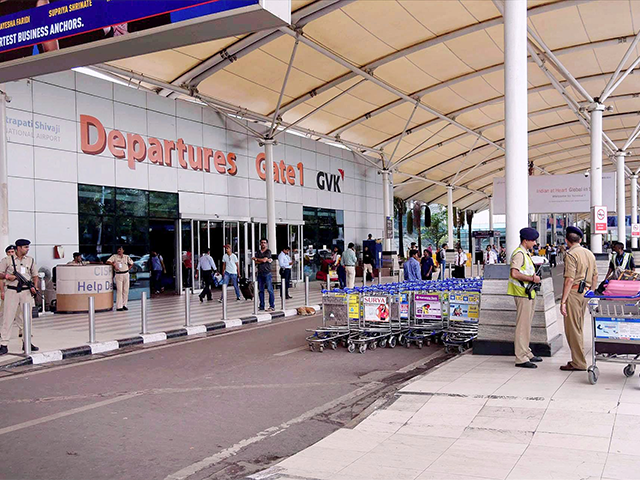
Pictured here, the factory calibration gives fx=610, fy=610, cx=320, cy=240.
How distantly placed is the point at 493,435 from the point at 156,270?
691 inches

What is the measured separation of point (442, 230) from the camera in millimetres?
60938

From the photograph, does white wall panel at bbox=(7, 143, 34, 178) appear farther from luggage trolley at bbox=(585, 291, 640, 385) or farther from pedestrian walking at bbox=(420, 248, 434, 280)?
luggage trolley at bbox=(585, 291, 640, 385)

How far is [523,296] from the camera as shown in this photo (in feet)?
28.0

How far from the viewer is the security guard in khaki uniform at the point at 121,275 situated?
17344mm

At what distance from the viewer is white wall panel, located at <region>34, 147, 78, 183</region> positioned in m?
17.0

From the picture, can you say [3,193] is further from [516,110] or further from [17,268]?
[516,110]

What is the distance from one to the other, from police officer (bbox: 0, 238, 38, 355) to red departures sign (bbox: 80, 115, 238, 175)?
27.9 feet

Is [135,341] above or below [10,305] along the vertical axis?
below

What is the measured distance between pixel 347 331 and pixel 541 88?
19392 millimetres

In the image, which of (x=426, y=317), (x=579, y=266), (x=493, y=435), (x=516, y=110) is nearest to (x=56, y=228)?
→ (x=426, y=317)

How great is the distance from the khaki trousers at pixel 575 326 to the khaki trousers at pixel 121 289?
1305cm

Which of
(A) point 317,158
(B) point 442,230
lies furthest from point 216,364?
(B) point 442,230

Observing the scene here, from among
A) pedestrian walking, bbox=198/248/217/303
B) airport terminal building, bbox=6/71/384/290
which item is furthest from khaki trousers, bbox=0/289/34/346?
pedestrian walking, bbox=198/248/217/303

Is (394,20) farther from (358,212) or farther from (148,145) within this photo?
(358,212)
